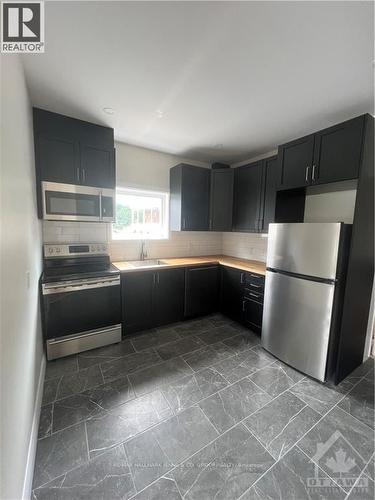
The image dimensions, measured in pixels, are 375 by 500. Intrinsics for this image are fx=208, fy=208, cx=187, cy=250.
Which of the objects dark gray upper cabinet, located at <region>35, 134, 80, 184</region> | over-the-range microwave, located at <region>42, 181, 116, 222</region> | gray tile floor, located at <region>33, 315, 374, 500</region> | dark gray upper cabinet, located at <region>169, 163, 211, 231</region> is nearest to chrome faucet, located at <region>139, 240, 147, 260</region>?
dark gray upper cabinet, located at <region>169, 163, 211, 231</region>

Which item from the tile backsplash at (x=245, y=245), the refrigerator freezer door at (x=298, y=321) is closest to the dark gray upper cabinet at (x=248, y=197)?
the tile backsplash at (x=245, y=245)

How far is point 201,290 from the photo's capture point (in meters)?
3.19

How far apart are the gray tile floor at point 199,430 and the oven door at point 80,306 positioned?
0.34 meters

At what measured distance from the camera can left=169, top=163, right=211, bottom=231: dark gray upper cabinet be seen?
126 inches

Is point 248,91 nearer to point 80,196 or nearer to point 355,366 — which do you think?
point 80,196

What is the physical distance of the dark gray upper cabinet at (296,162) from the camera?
2170 millimetres

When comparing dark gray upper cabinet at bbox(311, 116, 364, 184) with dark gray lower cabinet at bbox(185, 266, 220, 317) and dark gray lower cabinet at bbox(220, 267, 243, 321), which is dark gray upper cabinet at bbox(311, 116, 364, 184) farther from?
dark gray lower cabinet at bbox(185, 266, 220, 317)

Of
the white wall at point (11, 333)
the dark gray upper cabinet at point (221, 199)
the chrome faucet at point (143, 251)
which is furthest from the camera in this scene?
the dark gray upper cabinet at point (221, 199)

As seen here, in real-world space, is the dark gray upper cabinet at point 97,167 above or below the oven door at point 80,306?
above

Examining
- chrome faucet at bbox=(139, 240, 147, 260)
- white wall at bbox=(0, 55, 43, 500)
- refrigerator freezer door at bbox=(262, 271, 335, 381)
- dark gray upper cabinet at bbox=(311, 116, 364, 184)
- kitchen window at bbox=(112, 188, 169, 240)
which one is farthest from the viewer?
chrome faucet at bbox=(139, 240, 147, 260)

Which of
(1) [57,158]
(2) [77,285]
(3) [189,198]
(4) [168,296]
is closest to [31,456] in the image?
(2) [77,285]

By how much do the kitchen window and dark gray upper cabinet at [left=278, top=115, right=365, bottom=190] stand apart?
1868 millimetres

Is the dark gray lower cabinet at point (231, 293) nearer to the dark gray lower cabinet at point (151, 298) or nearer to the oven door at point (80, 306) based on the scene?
the dark gray lower cabinet at point (151, 298)

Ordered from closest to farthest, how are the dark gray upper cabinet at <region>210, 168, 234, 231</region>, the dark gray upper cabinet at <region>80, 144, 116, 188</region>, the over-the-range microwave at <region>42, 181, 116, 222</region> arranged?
the over-the-range microwave at <region>42, 181, 116, 222</region>, the dark gray upper cabinet at <region>80, 144, 116, 188</region>, the dark gray upper cabinet at <region>210, 168, 234, 231</region>
